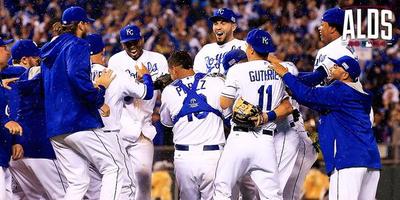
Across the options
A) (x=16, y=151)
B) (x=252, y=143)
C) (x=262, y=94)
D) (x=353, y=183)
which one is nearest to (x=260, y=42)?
(x=262, y=94)

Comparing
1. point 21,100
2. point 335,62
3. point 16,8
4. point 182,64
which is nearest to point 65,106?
point 21,100

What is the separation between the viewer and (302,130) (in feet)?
33.1

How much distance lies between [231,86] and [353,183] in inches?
57.3

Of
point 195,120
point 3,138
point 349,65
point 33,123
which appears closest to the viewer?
point 349,65

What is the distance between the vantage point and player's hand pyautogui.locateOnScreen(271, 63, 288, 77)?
8945 millimetres

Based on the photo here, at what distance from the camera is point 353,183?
8.68m

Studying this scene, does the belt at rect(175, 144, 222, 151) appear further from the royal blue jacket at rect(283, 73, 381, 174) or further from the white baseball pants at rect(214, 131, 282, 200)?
the royal blue jacket at rect(283, 73, 381, 174)

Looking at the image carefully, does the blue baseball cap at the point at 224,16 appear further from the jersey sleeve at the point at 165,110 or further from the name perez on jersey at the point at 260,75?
the name perez on jersey at the point at 260,75

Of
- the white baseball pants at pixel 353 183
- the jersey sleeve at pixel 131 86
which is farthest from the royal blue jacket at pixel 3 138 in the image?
the white baseball pants at pixel 353 183

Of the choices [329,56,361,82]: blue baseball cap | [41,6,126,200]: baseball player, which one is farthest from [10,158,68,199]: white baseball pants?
[329,56,361,82]: blue baseball cap

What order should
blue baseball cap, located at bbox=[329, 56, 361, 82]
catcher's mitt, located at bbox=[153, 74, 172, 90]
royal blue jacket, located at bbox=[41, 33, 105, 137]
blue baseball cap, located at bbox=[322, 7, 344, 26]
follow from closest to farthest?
royal blue jacket, located at bbox=[41, 33, 105, 137], blue baseball cap, located at bbox=[329, 56, 361, 82], blue baseball cap, located at bbox=[322, 7, 344, 26], catcher's mitt, located at bbox=[153, 74, 172, 90]

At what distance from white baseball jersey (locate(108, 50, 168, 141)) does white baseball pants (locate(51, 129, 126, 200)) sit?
1.58 meters

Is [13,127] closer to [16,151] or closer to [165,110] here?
[16,151]

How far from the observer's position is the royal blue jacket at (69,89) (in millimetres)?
8508
